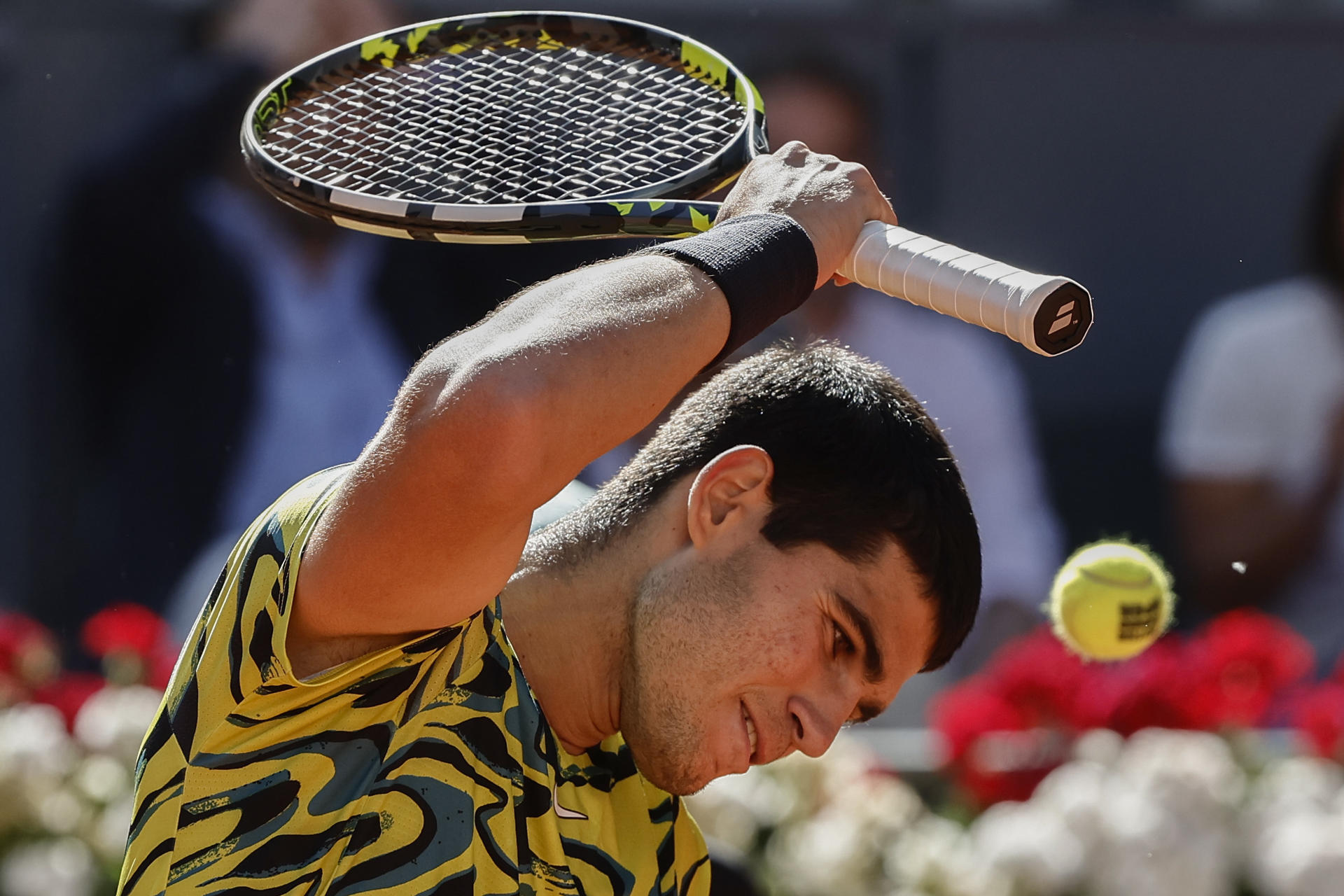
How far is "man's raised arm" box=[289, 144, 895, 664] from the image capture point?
4.86 ft

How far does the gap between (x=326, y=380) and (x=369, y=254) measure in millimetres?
328

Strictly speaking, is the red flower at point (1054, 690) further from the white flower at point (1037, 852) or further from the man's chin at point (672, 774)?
the man's chin at point (672, 774)

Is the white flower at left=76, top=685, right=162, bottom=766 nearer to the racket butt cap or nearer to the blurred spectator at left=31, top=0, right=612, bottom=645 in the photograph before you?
the blurred spectator at left=31, top=0, right=612, bottom=645

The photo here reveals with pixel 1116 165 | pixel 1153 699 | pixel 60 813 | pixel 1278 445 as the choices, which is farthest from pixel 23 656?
pixel 1116 165

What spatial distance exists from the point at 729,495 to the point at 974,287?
0.38 m

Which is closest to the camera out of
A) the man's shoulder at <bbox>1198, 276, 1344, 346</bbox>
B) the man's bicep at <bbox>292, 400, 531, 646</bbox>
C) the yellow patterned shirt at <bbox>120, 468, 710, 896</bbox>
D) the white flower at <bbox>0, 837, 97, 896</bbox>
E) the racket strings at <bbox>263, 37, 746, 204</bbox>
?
the man's bicep at <bbox>292, 400, 531, 646</bbox>

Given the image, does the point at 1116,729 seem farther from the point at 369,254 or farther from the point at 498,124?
the point at 369,254

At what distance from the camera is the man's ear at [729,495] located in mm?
1867

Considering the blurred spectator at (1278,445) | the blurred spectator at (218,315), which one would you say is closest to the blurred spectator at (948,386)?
the blurred spectator at (1278,445)

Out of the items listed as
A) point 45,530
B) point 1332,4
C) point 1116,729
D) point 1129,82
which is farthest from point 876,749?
point 1332,4

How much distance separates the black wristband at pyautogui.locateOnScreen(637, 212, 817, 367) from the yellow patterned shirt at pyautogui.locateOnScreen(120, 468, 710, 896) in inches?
16.4

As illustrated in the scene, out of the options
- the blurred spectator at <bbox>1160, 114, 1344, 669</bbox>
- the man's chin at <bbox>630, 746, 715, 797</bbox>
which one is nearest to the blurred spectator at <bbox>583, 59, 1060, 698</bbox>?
the blurred spectator at <bbox>1160, 114, 1344, 669</bbox>

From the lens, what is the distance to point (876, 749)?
3.40 m

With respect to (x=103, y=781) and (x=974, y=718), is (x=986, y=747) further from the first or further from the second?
(x=103, y=781)
